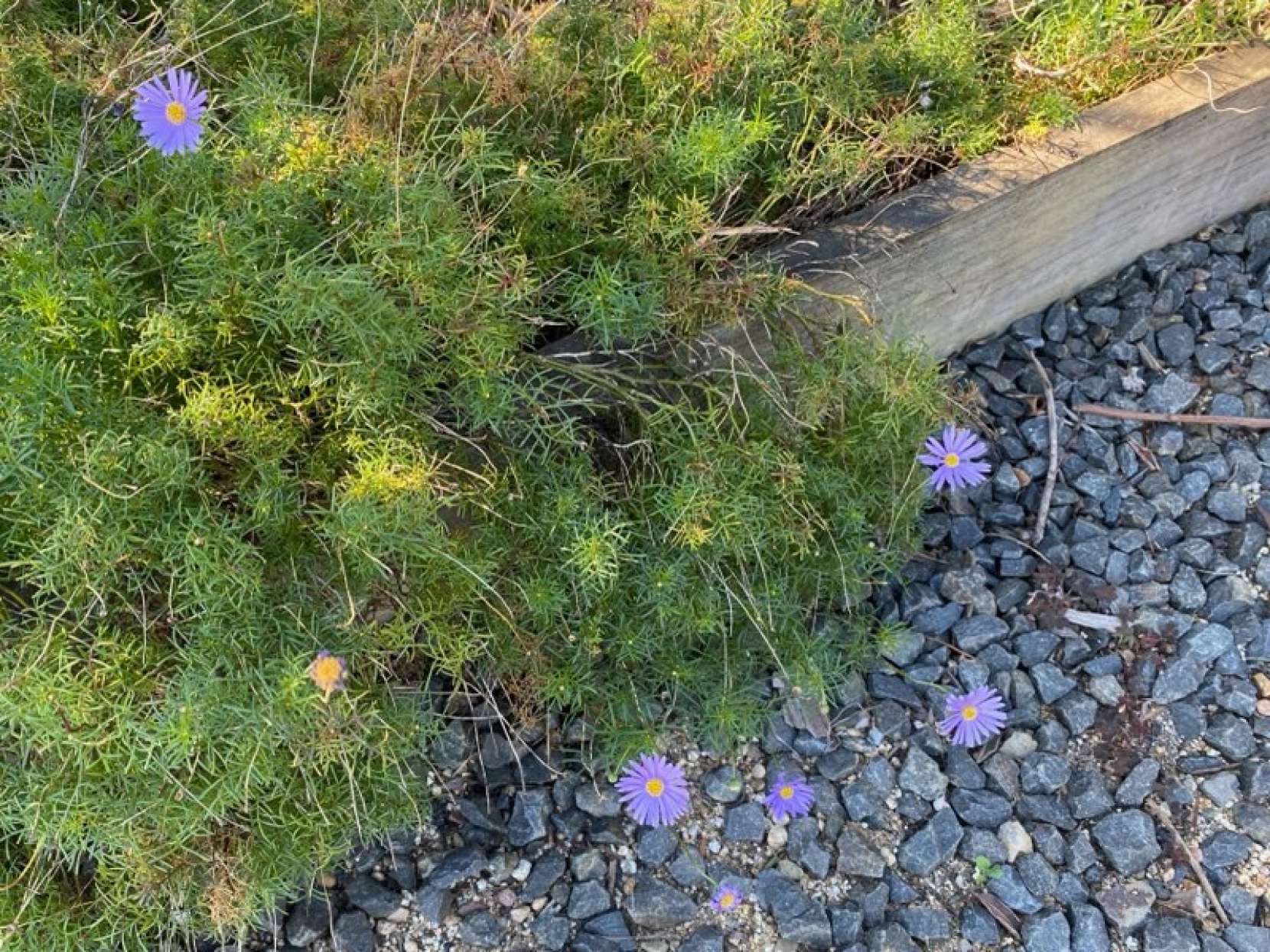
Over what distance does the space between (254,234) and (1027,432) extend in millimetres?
1722

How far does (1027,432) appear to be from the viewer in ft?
9.07

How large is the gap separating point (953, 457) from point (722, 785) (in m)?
0.72

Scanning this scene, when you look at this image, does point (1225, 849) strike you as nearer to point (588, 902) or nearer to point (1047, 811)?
point (1047, 811)

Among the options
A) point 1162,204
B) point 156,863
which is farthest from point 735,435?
point 1162,204

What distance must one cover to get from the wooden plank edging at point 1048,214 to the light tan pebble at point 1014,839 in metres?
0.93

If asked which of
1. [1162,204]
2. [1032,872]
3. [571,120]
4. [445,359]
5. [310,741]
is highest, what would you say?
[571,120]

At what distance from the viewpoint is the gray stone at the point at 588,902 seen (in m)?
2.13

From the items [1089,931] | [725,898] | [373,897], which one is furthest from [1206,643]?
[373,897]

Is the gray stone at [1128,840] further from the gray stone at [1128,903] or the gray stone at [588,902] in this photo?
the gray stone at [588,902]

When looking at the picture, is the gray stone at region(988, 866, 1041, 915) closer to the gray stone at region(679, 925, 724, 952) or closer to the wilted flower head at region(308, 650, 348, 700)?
the gray stone at region(679, 925, 724, 952)

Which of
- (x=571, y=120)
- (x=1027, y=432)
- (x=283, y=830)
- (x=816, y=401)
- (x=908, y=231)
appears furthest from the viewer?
(x=1027, y=432)

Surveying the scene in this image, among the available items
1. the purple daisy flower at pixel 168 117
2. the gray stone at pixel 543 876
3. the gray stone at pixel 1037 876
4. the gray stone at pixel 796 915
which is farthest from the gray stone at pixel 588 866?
the purple daisy flower at pixel 168 117

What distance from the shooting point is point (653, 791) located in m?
2.10

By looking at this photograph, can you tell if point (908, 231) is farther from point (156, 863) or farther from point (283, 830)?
point (156, 863)
